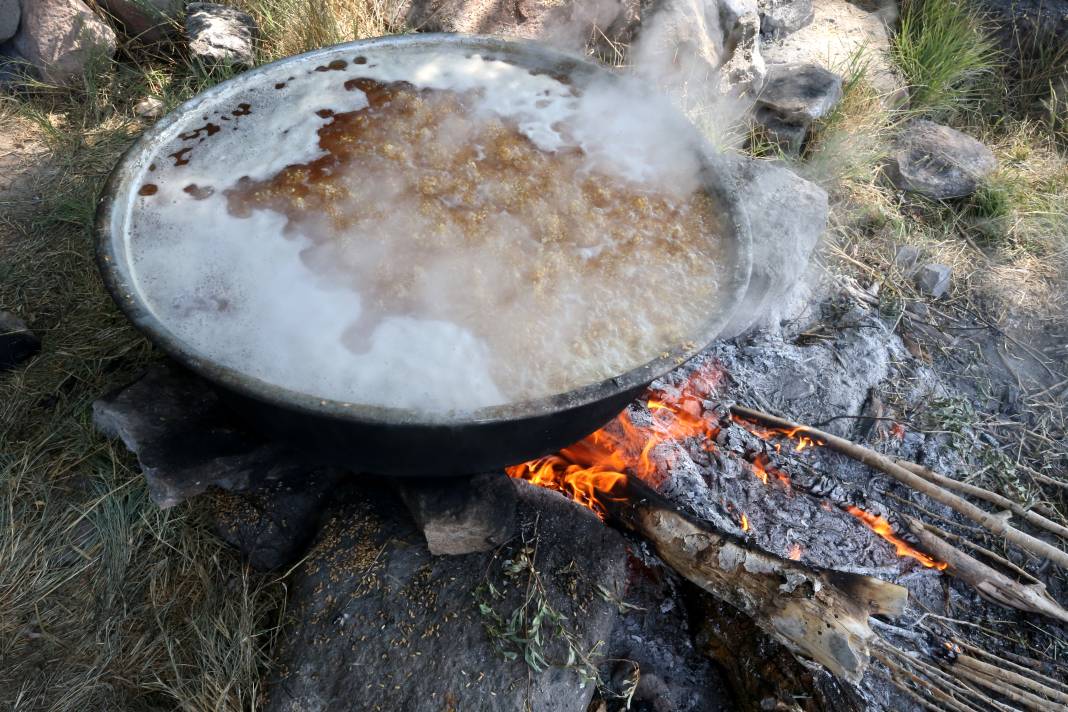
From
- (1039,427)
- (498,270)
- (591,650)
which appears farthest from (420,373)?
(1039,427)

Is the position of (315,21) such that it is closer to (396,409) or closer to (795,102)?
(795,102)

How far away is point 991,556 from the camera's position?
2.71 m

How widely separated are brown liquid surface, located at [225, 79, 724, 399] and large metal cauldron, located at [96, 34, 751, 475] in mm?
83

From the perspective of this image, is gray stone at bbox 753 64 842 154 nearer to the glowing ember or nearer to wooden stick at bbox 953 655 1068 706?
the glowing ember

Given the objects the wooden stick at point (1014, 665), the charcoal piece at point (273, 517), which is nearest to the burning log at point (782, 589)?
the wooden stick at point (1014, 665)

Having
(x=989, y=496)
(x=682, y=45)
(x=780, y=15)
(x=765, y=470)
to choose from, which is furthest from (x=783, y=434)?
(x=780, y=15)

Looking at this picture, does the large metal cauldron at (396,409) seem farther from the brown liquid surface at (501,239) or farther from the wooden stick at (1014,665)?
the wooden stick at (1014,665)

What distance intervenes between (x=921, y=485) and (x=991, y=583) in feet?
1.35

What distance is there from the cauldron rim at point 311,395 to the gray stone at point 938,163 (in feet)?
8.86

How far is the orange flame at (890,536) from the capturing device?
2654 millimetres

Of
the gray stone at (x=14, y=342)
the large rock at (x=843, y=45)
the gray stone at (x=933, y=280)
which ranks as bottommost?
the gray stone at (x=14, y=342)

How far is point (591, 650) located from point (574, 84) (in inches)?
77.9

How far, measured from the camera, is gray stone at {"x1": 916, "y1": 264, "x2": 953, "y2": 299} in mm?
3758

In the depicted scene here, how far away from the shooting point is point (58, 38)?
386 centimetres
